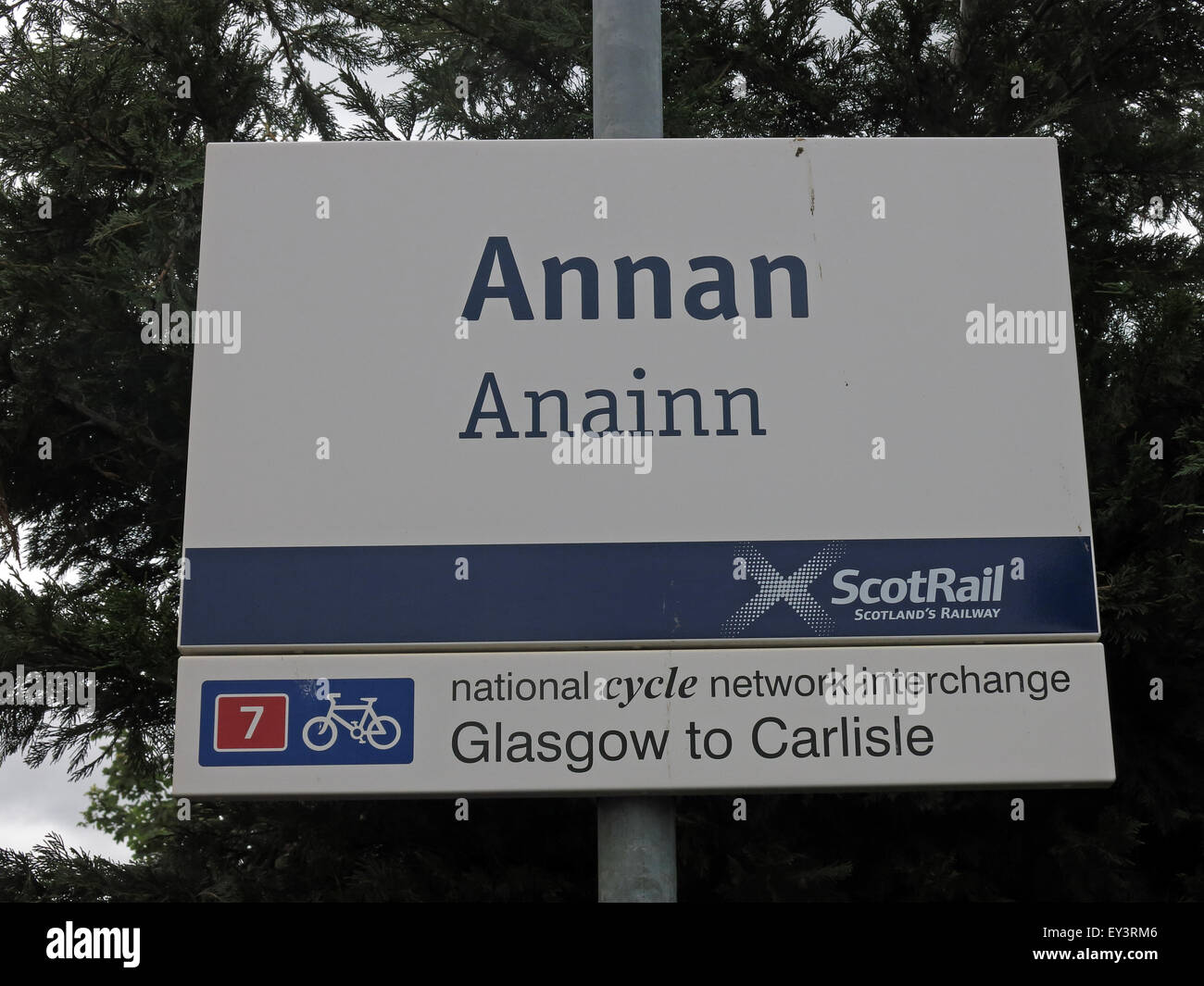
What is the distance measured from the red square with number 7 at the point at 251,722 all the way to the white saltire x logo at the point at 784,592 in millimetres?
1435

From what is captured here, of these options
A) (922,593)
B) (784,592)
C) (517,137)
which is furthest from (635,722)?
(517,137)

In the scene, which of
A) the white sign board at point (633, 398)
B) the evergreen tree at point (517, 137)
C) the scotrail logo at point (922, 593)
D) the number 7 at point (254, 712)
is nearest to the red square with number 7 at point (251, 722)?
the number 7 at point (254, 712)

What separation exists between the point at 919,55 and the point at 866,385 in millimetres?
2421

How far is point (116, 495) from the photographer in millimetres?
5770

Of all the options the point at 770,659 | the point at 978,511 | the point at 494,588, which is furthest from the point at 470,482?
the point at 978,511

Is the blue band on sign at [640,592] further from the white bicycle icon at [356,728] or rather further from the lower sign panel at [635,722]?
the white bicycle icon at [356,728]

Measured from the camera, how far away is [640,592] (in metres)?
4.03

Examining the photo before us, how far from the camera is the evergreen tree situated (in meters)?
4.73

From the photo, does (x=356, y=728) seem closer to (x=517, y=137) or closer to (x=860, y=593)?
(x=860, y=593)

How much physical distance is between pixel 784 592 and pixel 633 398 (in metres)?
0.83

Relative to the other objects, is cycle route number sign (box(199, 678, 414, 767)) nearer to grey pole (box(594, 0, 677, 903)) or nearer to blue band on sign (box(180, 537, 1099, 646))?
blue band on sign (box(180, 537, 1099, 646))

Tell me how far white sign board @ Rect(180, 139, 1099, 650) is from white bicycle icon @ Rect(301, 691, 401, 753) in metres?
0.20

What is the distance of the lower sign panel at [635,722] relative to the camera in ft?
12.6

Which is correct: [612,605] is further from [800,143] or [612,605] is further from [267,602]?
[800,143]
